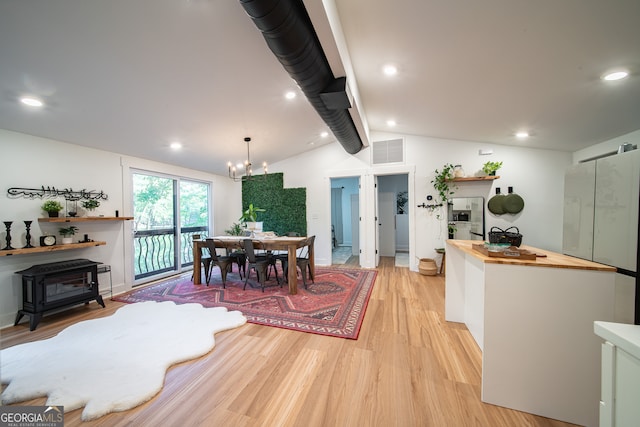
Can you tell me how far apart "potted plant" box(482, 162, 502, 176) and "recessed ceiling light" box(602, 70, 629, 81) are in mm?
2306

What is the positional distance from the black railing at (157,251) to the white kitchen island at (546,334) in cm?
524

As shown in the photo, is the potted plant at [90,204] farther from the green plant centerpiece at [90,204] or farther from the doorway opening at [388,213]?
the doorway opening at [388,213]

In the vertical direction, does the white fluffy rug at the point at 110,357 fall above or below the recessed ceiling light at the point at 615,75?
below

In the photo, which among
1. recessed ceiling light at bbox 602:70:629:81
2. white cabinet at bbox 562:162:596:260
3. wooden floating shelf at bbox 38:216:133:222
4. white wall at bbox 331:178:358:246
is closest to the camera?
white cabinet at bbox 562:162:596:260

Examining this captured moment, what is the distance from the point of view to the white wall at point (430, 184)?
13.6 feet

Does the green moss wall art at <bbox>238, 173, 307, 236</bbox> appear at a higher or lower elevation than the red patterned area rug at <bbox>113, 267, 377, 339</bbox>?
higher

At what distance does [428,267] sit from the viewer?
14.6 feet

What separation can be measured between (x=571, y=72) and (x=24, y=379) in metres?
5.10

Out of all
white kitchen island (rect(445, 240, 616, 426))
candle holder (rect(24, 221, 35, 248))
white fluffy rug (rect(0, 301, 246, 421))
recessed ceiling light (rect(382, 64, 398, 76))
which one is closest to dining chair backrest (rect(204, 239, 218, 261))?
white fluffy rug (rect(0, 301, 246, 421))

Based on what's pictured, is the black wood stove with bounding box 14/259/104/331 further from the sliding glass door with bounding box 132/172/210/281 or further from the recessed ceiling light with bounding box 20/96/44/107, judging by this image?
the recessed ceiling light with bounding box 20/96/44/107

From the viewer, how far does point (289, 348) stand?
6.90ft

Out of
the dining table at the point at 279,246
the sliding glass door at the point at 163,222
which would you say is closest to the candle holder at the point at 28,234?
the sliding glass door at the point at 163,222

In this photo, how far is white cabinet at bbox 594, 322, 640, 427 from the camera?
2.53ft

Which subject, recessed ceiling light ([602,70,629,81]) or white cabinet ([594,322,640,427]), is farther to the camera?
recessed ceiling light ([602,70,629,81])
